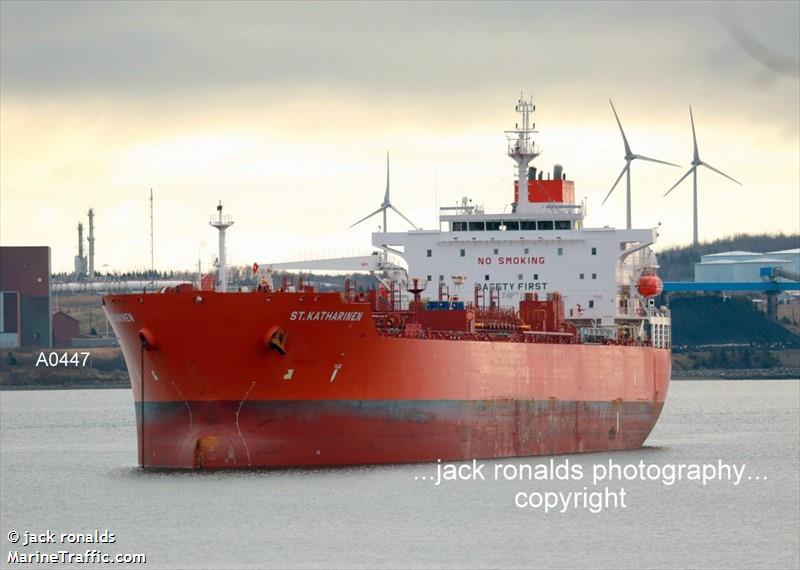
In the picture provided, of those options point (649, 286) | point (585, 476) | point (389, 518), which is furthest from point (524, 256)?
point (389, 518)

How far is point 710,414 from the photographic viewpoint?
235 feet

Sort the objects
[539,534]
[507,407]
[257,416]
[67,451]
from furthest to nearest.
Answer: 1. [67,451]
2. [507,407]
3. [257,416]
4. [539,534]

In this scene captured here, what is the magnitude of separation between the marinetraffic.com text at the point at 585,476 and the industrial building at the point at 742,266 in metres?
82.7

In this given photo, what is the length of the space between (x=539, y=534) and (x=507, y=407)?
40.5ft

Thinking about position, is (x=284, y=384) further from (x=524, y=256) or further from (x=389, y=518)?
(x=524, y=256)

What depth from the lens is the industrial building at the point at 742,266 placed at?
128875 mm

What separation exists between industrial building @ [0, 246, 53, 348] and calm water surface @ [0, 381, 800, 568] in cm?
6070

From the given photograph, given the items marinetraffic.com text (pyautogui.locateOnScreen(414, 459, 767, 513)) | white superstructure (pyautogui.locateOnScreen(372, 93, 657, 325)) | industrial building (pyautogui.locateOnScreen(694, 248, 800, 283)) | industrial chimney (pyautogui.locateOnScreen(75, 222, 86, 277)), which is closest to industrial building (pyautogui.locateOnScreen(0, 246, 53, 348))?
industrial chimney (pyautogui.locateOnScreen(75, 222, 86, 277))

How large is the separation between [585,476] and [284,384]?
289 inches

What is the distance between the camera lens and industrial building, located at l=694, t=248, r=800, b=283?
423 feet

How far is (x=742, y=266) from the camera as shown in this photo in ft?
425

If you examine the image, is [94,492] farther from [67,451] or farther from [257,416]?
[67,451]

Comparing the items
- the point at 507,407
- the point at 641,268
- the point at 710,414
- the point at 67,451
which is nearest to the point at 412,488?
the point at 507,407

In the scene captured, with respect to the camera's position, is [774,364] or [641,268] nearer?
[641,268]
